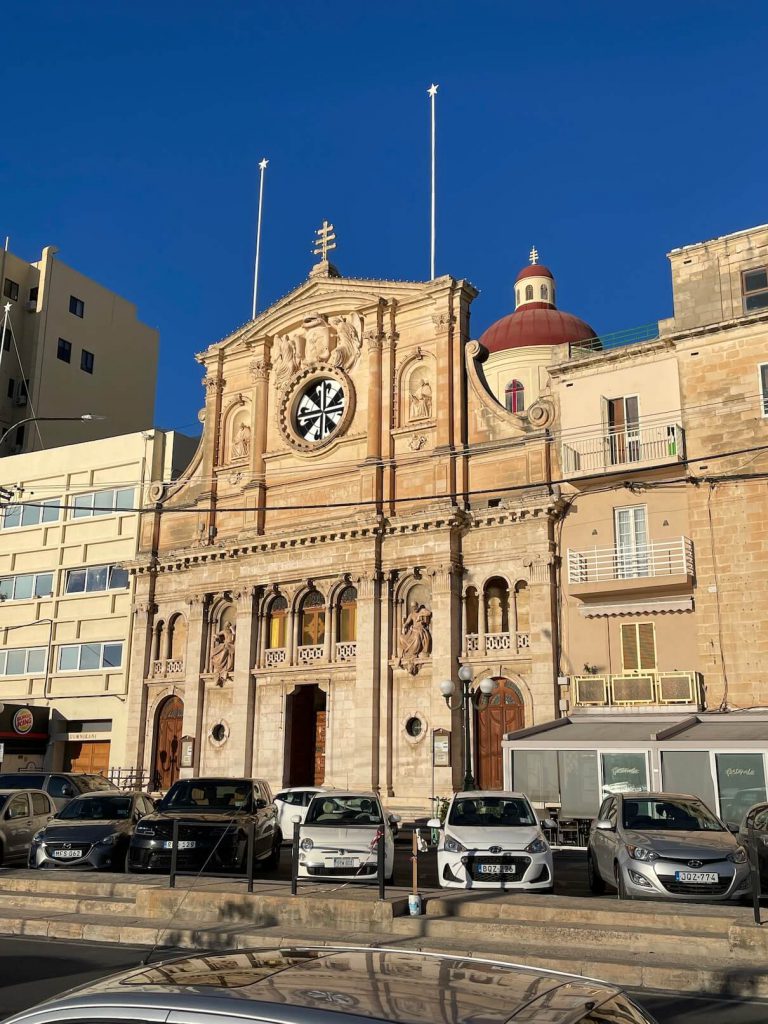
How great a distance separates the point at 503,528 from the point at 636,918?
22.1 meters

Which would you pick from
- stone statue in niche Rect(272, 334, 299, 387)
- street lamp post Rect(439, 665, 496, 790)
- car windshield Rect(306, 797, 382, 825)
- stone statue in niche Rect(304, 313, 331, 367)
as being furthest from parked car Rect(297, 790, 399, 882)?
stone statue in niche Rect(272, 334, 299, 387)

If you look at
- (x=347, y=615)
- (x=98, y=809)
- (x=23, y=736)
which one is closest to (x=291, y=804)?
(x=98, y=809)

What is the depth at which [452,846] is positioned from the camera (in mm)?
16266

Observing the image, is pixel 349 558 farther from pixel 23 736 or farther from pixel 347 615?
pixel 23 736

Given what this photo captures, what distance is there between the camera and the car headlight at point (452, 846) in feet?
52.9

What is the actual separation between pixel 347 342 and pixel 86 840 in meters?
24.4

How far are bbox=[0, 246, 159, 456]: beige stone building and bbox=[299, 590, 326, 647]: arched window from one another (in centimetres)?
2305

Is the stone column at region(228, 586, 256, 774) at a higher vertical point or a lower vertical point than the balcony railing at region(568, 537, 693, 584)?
lower

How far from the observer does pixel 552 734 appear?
28.0 metres

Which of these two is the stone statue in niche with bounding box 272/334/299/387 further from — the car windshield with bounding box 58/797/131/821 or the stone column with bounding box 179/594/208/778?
the car windshield with bounding box 58/797/131/821

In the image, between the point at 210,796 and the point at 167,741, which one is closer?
the point at 210,796

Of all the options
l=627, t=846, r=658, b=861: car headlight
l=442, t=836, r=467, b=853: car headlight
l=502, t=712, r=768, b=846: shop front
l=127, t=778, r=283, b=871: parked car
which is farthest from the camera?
l=502, t=712, r=768, b=846: shop front

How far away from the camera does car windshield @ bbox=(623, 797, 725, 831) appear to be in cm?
1558

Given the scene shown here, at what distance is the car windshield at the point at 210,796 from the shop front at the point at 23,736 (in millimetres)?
21872
